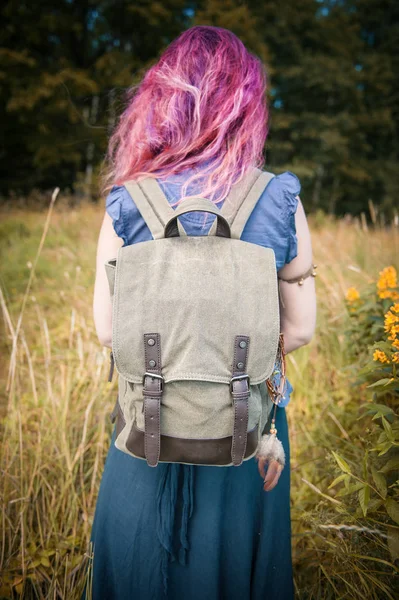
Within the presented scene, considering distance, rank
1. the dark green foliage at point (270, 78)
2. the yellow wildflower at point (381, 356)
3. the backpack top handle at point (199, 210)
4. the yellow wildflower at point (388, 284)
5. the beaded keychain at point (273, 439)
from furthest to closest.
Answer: the dark green foliage at point (270, 78) < the yellow wildflower at point (388, 284) < the yellow wildflower at point (381, 356) < the beaded keychain at point (273, 439) < the backpack top handle at point (199, 210)

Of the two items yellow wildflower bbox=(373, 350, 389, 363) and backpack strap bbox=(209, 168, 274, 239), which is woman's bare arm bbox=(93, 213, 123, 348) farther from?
yellow wildflower bbox=(373, 350, 389, 363)

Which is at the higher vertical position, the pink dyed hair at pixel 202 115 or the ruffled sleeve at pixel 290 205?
the pink dyed hair at pixel 202 115

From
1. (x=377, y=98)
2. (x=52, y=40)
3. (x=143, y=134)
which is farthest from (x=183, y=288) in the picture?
(x=377, y=98)

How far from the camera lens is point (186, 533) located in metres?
1.11

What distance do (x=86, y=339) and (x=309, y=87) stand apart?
1457 cm

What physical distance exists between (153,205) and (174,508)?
82cm

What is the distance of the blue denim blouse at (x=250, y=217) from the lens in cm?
94

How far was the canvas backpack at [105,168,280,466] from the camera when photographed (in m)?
0.84

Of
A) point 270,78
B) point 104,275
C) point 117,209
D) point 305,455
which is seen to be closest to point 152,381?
point 104,275

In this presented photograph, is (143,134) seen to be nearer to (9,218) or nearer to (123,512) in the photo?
(123,512)

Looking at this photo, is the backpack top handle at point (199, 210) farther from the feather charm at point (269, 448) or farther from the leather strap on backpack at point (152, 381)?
the feather charm at point (269, 448)

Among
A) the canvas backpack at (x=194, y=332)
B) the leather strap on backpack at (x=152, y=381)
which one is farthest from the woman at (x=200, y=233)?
the leather strap on backpack at (x=152, y=381)

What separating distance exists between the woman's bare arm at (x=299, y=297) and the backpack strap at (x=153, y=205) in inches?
13.2

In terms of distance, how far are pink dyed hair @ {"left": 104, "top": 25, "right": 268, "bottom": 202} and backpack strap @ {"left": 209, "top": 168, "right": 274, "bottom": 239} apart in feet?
0.08
